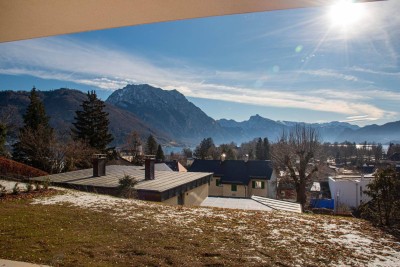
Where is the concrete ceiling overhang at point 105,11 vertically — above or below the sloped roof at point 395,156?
above

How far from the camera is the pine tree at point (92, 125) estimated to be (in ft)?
104

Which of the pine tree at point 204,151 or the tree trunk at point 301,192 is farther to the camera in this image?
the pine tree at point 204,151

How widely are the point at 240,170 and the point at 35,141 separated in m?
20.4

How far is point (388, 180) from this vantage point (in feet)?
28.4

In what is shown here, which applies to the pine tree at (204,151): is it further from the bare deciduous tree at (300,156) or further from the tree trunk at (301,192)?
the tree trunk at (301,192)

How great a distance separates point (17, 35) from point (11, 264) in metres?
2.86

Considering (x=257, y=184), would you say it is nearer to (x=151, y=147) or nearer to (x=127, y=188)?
(x=127, y=188)

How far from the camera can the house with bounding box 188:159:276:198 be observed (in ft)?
99.0

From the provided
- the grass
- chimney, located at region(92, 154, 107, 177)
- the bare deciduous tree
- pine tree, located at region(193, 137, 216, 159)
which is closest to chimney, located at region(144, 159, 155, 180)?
chimney, located at region(92, 154, 107, 177)

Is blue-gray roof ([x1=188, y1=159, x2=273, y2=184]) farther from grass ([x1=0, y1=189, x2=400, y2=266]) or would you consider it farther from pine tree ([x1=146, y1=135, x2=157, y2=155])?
grass ([x1=0, y1=189, x2=400, y2=266])

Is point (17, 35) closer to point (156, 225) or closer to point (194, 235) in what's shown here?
point (194, 235)

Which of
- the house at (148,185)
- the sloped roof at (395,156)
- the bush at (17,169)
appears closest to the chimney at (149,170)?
the house at (148,185)

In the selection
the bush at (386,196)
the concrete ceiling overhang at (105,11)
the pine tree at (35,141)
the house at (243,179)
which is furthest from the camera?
the house at (243,179)

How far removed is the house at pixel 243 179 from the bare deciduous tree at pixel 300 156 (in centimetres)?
544
